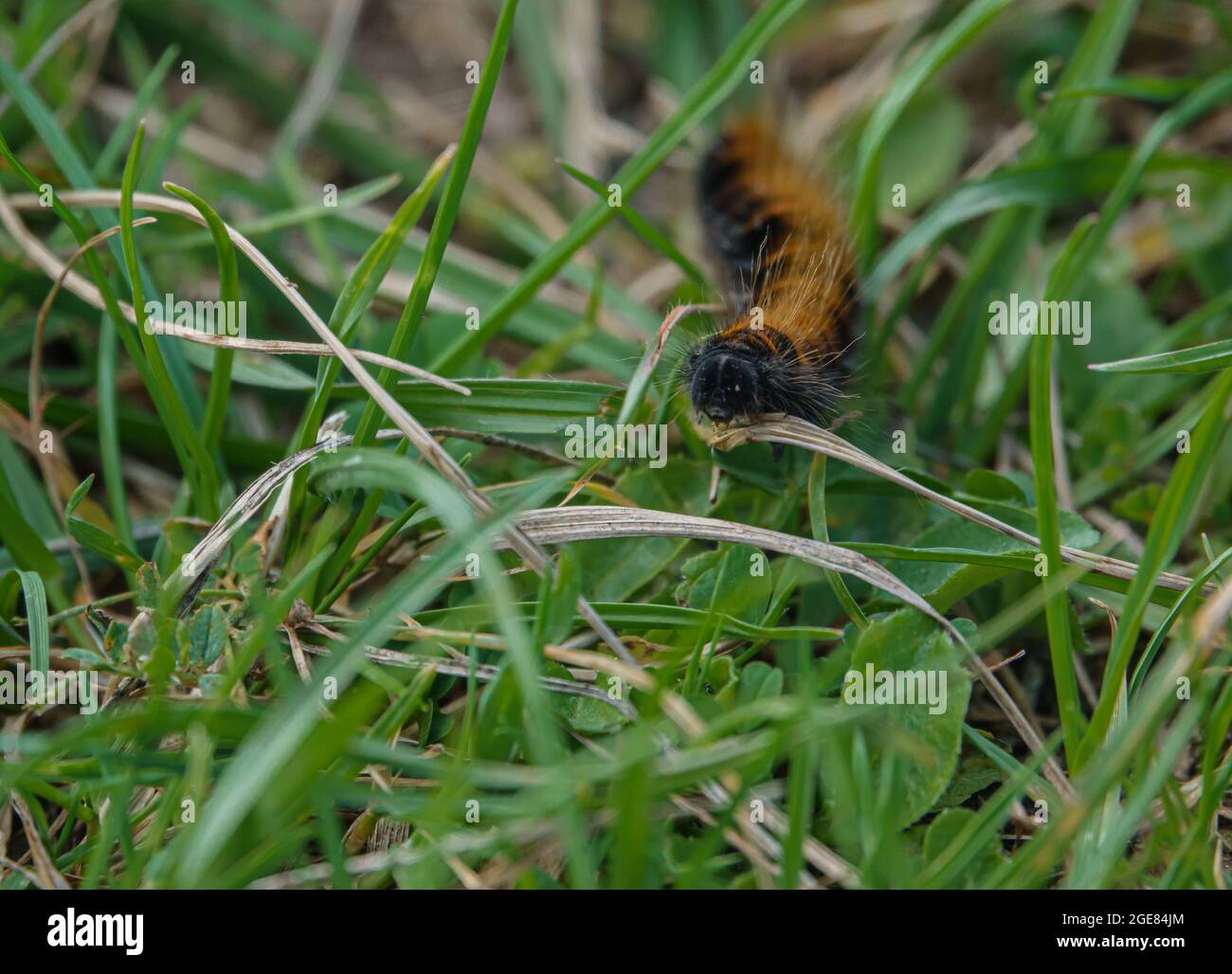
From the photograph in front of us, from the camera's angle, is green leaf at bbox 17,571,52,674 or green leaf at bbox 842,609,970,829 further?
green leaf at bbox 17,571,52,674

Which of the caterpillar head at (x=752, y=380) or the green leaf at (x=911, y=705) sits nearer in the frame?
the green leaf at (x=911, y=705)

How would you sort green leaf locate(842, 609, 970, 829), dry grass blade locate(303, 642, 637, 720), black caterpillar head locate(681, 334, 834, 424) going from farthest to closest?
black caterpillar head locate(681, 334, 834, 424), dry grass blade locate(303, 642, 637, 720), green leaf locate(842, 609, 970, 829)

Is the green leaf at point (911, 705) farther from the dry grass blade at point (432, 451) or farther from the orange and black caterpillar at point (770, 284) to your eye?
the orange and black caterpillar at point (770, 284)

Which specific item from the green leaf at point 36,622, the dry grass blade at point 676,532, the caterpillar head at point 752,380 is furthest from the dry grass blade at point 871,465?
the green leaf at point 36,622

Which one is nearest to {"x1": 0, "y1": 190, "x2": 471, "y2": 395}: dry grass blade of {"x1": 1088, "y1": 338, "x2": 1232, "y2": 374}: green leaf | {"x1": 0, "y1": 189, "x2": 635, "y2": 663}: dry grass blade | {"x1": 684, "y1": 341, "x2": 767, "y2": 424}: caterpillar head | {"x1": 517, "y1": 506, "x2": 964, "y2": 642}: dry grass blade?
{"x1": 0, "y1": 189, "x2": 635, "y2": 663}: dry grass blade

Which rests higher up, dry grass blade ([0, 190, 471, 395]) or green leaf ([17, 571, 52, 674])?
dry grass blade ([0, 190, 471, 395])

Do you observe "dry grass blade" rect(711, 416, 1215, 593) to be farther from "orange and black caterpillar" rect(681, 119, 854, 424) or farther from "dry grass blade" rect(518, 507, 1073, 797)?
"dry grass blade" rect(518, 507, 1073, 797)
